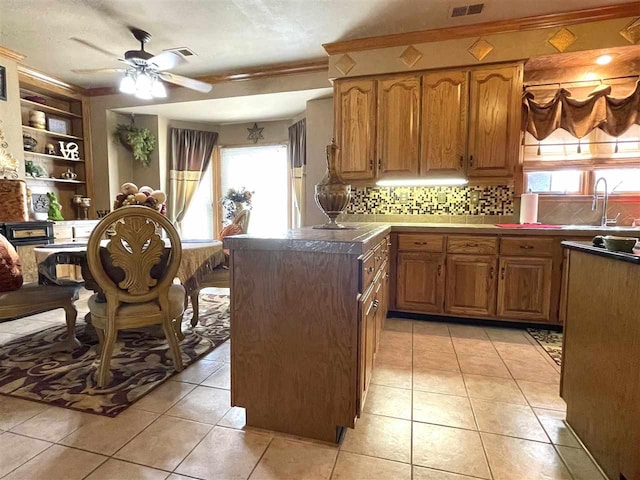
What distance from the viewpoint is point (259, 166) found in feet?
18.2

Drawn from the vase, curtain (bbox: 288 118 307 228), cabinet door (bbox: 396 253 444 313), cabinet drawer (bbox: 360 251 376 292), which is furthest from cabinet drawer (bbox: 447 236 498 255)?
curtain (bbox: 288 118 307 228)

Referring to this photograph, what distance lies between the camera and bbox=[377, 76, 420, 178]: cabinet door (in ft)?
10.8

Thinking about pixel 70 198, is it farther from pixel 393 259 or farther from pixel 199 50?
pixel 393 259

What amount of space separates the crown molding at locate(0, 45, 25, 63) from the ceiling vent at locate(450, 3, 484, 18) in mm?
4543

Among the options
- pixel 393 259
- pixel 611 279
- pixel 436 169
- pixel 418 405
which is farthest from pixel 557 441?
pixel 436 169

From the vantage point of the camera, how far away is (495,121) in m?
3.10

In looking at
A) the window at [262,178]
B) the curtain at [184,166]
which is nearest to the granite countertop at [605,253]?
the window at [262,178]

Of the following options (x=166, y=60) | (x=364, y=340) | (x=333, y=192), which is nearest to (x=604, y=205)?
(x=333, y=192)

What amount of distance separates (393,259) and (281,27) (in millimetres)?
2395

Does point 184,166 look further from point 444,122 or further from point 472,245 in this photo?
Result: point 472,245

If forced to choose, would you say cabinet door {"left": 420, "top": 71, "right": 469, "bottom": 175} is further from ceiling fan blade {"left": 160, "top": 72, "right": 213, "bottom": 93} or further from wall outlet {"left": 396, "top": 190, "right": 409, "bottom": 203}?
ceiling fan blade {"left": 160, "top": 72, "right": 213, "bottom": 93}

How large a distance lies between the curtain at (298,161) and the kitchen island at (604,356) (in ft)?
12.2

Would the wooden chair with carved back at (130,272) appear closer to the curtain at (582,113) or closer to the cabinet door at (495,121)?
the cabinet door at (495,121)

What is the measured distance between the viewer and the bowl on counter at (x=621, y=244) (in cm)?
122
